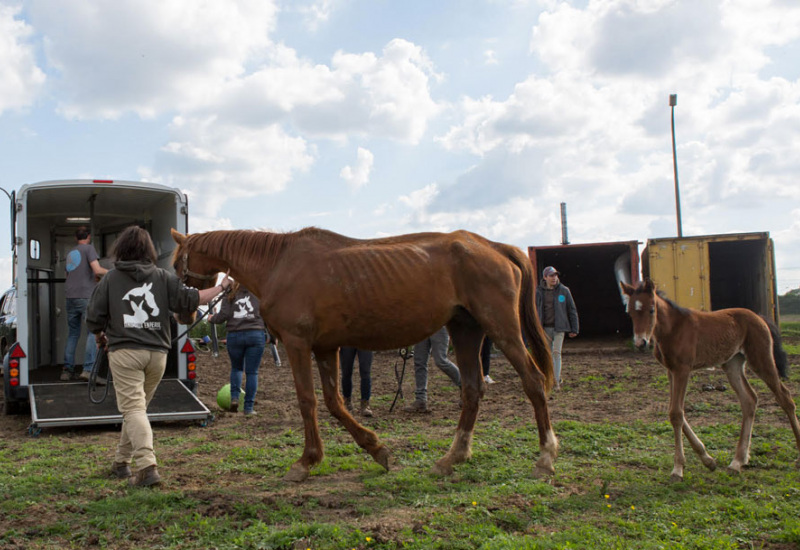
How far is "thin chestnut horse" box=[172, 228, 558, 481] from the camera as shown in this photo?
484cm

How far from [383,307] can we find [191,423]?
12.5 feet

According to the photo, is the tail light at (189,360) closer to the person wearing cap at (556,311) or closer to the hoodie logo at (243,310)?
the hoodie logo at (243,310)

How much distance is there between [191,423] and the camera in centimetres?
739

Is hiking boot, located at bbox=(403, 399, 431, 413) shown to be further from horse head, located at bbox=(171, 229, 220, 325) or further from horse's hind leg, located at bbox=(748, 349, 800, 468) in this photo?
horse's hind leg, located at bbox=(748, 349, 800, 468)

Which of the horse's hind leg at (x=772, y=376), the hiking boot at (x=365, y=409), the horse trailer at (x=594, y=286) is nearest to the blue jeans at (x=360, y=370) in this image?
the hiking boot at (x=365, y=409)

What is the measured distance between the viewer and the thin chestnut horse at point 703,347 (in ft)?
16.1

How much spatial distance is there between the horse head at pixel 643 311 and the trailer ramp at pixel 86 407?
476 centimetres

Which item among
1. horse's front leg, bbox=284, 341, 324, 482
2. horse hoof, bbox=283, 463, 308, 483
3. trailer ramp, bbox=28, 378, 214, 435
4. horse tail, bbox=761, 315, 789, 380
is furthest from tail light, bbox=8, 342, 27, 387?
horse tail, bbox=761, 315, 789, 380

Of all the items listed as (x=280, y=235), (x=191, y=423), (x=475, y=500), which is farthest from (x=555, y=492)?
(x=191, y=423)

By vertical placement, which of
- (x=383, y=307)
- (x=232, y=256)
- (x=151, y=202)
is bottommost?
(x=383, y=307)

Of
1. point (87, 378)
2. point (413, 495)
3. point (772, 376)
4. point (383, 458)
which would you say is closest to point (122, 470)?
point (383, 458)

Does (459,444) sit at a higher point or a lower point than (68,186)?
lower

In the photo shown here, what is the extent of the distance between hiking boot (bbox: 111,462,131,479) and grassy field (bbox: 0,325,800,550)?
4.9 inches

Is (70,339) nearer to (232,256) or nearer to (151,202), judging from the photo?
(151,202)
